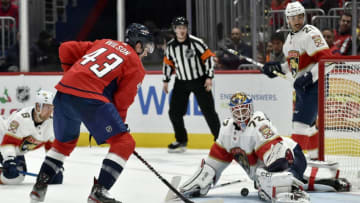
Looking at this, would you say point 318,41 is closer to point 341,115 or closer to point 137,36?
point 341,115

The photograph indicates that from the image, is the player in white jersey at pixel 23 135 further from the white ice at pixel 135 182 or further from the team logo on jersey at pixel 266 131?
the team logo on jersey at pixel 266 131

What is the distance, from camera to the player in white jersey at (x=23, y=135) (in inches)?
205

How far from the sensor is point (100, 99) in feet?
13.0

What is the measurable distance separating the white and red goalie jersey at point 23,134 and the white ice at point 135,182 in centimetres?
25

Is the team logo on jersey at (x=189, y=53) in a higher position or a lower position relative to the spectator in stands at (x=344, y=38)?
lower

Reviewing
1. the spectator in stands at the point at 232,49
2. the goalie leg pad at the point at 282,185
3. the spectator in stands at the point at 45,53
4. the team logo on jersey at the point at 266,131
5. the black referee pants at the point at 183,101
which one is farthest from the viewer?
the spectator in stands at the point at 45,53

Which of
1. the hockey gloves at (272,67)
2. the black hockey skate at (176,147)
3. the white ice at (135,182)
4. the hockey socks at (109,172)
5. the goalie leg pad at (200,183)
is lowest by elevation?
the black hockey skate at (176,147)

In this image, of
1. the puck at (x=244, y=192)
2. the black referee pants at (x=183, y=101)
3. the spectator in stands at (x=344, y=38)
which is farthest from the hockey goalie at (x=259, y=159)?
the spectator in stands at (x=344, y=38)

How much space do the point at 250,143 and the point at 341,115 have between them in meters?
1.18

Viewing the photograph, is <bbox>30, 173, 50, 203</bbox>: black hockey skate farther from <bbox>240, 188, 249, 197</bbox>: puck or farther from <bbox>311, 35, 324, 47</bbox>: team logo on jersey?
<bbox>311, 35, 324, 47</bbox>: team logo on jersey

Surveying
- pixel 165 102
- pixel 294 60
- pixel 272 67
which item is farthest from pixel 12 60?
pixel 294 60

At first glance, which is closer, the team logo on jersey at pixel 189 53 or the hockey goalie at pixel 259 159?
the hockey goalie at pixel 259 159

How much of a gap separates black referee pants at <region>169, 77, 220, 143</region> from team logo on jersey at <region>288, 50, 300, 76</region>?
157cm

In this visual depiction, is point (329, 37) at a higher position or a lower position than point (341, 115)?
higher
